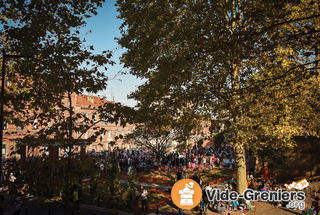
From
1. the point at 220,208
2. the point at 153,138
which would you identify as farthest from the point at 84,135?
the point at 220,208

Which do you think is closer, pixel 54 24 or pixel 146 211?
pixel 54 24

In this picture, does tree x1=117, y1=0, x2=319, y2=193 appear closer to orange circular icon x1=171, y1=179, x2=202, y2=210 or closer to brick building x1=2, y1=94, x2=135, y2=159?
orange circular icon x1=171, y1=179, x2=202, y2=210

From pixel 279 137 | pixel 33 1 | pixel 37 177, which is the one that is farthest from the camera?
pixel 279 137

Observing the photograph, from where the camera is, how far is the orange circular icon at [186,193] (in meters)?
7.55

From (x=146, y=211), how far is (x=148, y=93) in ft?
23.8

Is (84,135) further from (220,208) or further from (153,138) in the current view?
(220,208)

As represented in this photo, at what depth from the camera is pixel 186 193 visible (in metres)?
7.62

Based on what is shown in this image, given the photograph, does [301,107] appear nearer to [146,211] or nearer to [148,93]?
[148,93]

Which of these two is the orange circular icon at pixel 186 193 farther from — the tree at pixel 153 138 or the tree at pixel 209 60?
the tree at pixel 153 138

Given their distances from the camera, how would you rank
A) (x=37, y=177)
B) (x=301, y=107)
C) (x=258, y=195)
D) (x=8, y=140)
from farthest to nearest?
(x=8, y=140), (x=258, y=195), (x=301, y=107), (x=37, y=177)

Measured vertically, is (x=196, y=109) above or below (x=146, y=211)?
above

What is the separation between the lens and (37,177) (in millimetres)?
6484

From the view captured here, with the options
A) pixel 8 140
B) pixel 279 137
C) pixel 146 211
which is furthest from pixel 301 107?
pixel 8 140

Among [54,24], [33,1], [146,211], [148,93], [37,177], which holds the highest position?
[33,1]
